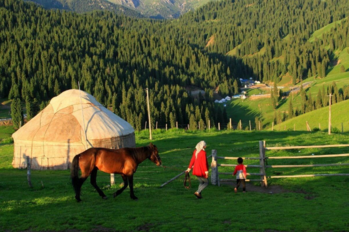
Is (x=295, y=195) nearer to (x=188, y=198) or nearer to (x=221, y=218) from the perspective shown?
(x=188, y=198)

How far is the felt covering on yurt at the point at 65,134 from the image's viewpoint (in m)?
23.8

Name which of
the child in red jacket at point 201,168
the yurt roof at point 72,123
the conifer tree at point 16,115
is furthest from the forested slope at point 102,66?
the child in red jacket at point 201,168

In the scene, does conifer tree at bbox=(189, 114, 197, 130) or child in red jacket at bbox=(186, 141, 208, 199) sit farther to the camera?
conifer tree at bbox=(189, 114, 197, 130)

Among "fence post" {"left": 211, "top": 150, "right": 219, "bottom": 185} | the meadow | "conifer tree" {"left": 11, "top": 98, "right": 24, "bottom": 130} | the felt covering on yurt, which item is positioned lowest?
the meadow

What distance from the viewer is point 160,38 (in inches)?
6324

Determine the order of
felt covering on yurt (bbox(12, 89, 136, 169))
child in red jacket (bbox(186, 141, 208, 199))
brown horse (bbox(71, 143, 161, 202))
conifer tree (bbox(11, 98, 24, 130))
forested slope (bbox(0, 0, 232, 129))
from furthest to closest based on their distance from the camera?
forested slope (bbox(0, 0, 232, 129))
conifer tree (bbox(11, 98, 24, 130))
felt covering on yurt (bbox(12, 89, 136, 169))
child in red jacket (bbox(186, 141, 208, 199))
brown horse (bbox(71, 143, 161, 202))

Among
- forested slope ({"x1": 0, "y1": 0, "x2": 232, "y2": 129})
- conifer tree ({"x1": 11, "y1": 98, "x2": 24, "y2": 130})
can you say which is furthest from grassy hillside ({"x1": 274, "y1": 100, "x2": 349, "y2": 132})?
conifer tree ({"x1": 11, "y1": 98, "x2": 24, "y2": 130})

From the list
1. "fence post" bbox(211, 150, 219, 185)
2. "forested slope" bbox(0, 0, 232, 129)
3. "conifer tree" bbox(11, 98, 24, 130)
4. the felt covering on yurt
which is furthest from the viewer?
"forested slope" bbox(0, 0, 232, 129)

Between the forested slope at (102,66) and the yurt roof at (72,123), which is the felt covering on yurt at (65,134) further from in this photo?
the forested slope at (102,66)

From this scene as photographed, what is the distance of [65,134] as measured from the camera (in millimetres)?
24000

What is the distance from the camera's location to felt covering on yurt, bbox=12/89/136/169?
23828 millimetres

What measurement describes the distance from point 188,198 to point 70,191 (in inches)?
169

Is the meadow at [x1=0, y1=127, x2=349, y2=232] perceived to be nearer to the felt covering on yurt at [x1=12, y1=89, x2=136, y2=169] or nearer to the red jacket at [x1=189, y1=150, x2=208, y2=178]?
the red jacket at [x1=189, y1=150, x2=208, y2=178]

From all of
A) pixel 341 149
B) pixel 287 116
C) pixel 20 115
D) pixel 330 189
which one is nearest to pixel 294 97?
pixel 287 116
